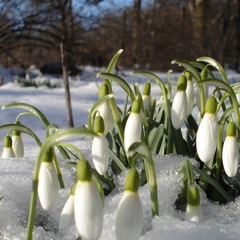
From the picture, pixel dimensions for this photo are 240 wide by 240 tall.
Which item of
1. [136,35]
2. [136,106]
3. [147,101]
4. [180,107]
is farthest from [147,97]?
[136,35]

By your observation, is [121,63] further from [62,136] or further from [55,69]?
[62,136]

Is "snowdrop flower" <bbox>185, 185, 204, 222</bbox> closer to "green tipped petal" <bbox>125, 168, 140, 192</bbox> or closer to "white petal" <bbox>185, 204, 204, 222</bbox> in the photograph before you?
"white petal" <bbox>185, 204, 204, 222</bbox>

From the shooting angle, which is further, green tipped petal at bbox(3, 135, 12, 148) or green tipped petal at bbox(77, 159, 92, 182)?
green tipped petal at bbox(3, 135, 12, 148)

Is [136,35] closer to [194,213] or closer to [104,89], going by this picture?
[104,89]

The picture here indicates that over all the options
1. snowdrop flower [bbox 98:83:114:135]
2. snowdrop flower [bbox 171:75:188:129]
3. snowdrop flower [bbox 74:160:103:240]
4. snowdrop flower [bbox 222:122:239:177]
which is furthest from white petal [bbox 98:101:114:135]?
snowdrop flower [bbox 74:160:103:240]

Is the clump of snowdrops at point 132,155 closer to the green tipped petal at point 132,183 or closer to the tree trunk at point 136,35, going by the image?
the green tipped petal at point 132,183
